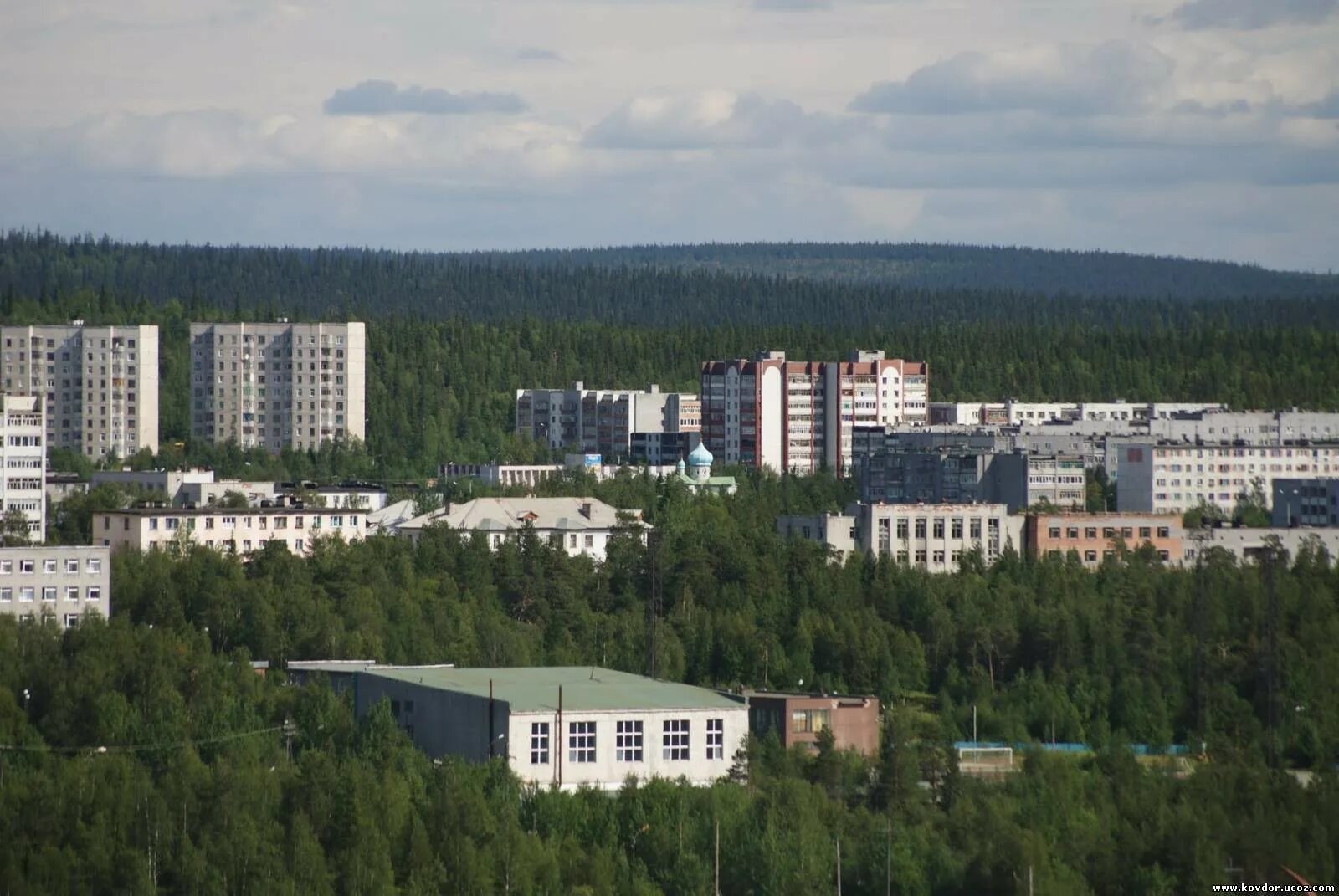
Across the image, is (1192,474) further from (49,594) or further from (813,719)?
(813,719)

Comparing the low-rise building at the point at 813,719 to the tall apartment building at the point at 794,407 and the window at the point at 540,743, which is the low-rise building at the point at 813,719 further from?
the tall apartment building at the point at 794,407

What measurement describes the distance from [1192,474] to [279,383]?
38845 mm

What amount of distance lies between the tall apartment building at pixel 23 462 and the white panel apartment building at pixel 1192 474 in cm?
3808

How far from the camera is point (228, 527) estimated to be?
7425 cm

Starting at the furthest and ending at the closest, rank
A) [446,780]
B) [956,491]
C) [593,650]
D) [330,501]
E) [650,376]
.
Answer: [650,376]
[956,491]
[330,501]
[593,650]
[446,780]

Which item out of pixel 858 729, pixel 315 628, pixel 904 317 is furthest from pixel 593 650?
pixel 904 317

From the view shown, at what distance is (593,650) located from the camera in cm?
6141

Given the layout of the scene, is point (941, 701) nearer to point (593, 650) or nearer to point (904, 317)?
point (593, 650)

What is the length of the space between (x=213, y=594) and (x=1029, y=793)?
2456cm

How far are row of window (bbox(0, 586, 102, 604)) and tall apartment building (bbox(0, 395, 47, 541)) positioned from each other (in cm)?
1313

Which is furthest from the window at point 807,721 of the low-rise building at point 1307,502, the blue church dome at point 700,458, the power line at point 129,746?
the blue church dome at point 700,458

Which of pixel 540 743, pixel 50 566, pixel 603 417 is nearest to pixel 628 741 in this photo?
pixel 540 743

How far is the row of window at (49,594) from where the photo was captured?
2456 inches

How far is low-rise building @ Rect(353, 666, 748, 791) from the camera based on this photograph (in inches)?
1775
